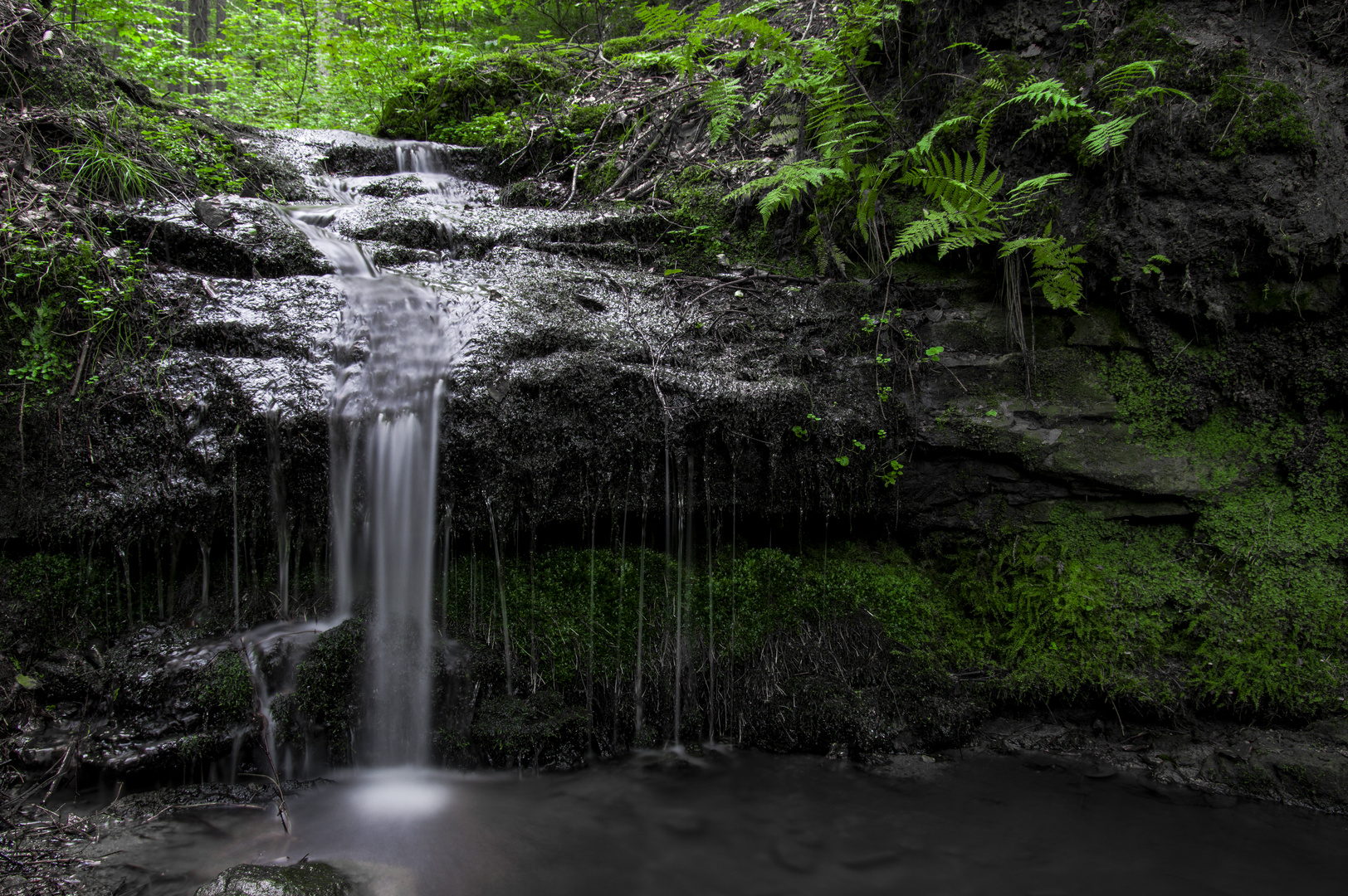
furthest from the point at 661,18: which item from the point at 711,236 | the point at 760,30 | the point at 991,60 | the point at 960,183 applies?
the point at 960,183

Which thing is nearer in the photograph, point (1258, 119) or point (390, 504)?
point (390, 504)

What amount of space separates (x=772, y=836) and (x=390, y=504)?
2.66 m

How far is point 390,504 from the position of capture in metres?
3.48

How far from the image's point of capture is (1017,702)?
3.70 m

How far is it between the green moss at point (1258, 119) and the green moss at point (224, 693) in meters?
6.41

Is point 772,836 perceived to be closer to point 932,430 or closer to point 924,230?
point 932,430

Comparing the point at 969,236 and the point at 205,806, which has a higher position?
the point at 969,236

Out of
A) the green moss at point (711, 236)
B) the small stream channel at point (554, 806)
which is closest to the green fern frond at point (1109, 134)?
the green moss at point (711, 236)

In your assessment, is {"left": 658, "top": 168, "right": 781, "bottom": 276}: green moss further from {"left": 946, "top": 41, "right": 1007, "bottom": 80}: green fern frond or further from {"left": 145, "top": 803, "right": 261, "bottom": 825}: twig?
{"left": 145, "top": 803, "right": 261, "bottom": 825}: twig

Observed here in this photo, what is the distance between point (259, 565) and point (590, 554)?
188cm

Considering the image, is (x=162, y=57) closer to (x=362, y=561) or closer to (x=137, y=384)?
(x=137, y=384)

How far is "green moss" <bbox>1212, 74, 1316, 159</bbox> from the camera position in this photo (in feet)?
11.9

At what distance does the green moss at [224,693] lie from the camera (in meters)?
3.25

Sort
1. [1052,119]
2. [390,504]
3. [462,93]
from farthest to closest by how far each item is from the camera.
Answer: [462,93] < [1052,119] < [390,504]
